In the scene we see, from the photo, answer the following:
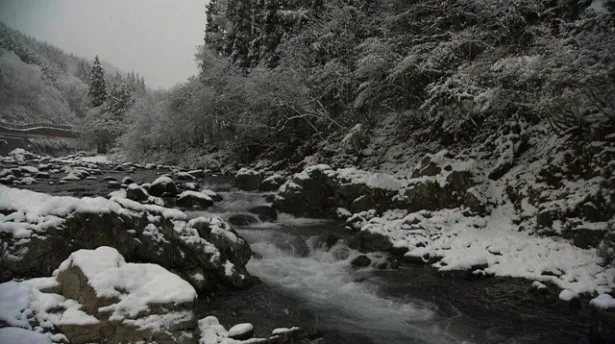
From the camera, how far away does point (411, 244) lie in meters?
10.5

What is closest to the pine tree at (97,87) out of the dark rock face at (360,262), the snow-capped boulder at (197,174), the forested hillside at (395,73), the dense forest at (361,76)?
the dense forest at (361,76)

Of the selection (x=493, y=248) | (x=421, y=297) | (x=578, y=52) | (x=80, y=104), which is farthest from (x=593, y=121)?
(x=80, y=104)

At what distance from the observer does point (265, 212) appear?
14688mm

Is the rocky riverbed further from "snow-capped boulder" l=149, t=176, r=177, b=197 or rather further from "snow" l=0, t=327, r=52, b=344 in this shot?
"snow-capped boulder" l=149, t=176, r=177, b=197

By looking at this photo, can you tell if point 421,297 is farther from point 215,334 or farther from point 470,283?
point 215,334

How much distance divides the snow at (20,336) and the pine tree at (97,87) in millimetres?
50377

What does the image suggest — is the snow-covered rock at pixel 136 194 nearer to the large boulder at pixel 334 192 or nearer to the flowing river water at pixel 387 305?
the large boulder at pixel 334 192

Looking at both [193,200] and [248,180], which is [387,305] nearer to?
[193,200]

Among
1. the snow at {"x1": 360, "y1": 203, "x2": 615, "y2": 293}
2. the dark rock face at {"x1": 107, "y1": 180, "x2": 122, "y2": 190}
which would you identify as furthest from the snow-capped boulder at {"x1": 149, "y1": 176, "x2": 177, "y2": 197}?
the snow at {"x1": 360, "y1": 203, "x2": 615, "y2": 293}

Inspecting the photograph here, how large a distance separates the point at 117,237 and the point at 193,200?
8.21 m

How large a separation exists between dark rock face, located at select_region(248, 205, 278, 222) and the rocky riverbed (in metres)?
2.00

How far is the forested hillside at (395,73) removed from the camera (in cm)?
920

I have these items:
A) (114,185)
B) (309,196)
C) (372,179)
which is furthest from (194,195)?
(372,179)

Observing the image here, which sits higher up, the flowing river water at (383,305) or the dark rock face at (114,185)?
the dark rock face at (114,185)
